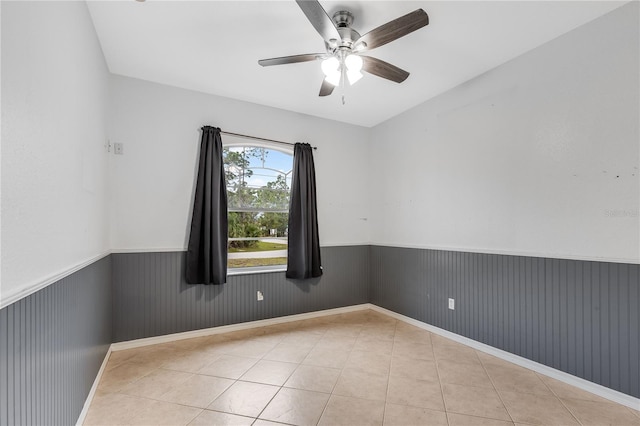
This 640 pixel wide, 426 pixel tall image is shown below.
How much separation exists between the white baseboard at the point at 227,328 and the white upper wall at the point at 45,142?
1.32 meters

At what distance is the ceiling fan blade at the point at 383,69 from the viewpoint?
2.30m

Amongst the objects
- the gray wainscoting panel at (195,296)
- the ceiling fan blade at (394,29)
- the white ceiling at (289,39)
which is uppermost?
the white ceiling at (289,39)

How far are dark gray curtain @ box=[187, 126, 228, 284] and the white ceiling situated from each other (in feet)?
2.50

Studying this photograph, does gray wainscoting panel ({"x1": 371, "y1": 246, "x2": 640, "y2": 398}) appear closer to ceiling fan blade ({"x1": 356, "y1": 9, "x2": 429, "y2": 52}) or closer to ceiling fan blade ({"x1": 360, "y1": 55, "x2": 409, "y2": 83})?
ceiling fan blade ({"x1": 360, "y1": 55, "x2": 409, "y2": 83})

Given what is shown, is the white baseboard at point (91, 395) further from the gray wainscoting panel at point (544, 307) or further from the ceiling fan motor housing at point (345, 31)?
the gray wainscoting panel at point (544, 307)

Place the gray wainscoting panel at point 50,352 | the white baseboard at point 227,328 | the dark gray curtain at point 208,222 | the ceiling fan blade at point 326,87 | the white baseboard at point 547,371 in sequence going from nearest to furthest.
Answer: the gray wainscoting panel at point 50,352 → the white baseboard at point 547,371 → the ceiling fan blade at point 326,87 → the white baseboard at point 227,328 → the dark gray curtain at point 208,222

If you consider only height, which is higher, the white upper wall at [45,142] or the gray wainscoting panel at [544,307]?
the white upper wall at [45,142]

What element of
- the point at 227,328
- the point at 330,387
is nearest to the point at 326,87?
the point at 330,387

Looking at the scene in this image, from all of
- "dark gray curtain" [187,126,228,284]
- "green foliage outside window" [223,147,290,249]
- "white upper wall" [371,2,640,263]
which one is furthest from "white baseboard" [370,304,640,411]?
"dark gray curtain" [187,126,228,284]

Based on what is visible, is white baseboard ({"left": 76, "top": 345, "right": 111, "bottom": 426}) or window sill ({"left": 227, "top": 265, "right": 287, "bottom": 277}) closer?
white baseboard ({"left": 76, "top": 345, "right": 111, "bottom": 426})

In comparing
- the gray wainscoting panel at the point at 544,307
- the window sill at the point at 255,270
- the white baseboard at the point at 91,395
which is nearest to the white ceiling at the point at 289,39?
the gray wainscoting panel at the point at 544,307

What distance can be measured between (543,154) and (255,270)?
327 cm

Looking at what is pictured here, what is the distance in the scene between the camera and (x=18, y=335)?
3.44 feet

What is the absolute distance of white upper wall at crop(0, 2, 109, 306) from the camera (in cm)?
101
